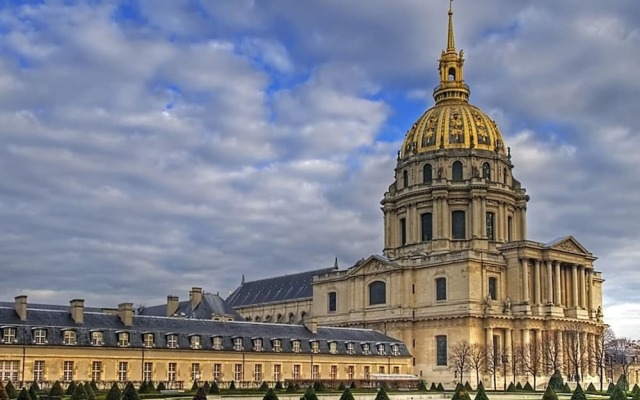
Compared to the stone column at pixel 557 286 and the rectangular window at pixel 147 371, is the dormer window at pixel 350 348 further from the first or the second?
the stone column at pixel 557 286

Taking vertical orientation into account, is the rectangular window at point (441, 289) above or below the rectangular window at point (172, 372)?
above

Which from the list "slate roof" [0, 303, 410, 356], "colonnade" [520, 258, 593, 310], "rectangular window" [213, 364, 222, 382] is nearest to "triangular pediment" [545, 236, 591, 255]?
"colonnade" [520, 258, 593, 310]

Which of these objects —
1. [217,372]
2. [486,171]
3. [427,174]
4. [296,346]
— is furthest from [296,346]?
[486,171]

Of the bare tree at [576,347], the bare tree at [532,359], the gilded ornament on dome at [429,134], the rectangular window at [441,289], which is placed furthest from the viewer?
the gilded ornament on dome at [429,134]

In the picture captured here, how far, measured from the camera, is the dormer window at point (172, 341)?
67.1 m

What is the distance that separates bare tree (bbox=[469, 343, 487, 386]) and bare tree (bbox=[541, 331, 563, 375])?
6.36m

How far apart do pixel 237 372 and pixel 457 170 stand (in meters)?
44.8

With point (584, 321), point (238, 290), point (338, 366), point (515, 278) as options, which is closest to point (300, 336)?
point (338, 366)

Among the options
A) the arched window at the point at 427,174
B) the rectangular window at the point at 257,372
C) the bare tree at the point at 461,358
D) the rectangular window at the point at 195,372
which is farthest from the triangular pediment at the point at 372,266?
the rectangular window at the point at 195,372

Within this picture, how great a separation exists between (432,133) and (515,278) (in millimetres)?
22391

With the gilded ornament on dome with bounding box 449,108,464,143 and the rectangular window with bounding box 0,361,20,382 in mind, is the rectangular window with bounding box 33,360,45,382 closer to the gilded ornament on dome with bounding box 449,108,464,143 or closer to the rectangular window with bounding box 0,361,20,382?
the rectangular window with bounding box 0,361,20,382

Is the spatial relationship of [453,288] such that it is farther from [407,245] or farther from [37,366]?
[37,366]

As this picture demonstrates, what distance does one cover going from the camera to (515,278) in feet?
310

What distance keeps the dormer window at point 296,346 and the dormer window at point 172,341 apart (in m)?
12.1
